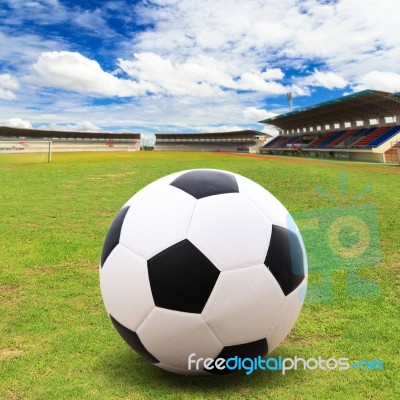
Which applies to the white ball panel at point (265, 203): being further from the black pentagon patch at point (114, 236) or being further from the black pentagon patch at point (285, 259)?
the black pentagon patch at point (114, 236)

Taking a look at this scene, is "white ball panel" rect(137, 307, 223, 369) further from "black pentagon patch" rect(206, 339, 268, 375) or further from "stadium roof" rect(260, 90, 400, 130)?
"stadium roof" rect(260, 90, 400, 130)

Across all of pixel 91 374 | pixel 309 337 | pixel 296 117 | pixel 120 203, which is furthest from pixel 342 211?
pixel 296 117

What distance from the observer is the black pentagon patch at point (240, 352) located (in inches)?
86.3

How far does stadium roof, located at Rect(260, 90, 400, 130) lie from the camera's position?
3516 cm

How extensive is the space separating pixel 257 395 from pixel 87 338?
1.51 metres

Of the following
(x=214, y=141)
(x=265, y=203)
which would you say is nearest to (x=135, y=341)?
(x=265, y=203)

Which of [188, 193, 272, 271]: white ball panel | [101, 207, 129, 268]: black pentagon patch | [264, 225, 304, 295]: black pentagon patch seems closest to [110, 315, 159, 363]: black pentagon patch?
[101, 207, 129, 268]: black pentagon patch

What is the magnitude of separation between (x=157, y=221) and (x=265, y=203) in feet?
2.52

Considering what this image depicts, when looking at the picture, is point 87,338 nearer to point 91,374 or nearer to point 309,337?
point 91,374

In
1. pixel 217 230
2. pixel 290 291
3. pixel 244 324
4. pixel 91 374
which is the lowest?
pixel 91 374

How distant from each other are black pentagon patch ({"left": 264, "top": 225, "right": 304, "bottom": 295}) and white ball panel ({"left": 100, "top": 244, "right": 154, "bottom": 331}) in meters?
0.78

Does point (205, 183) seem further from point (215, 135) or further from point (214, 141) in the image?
point (214, 141)

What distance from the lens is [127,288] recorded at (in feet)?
7.36

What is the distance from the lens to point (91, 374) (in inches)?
96.2
